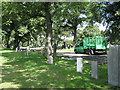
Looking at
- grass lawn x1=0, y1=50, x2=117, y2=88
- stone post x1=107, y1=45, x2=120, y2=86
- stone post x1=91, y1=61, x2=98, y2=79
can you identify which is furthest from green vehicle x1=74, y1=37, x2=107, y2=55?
stone post x1=107, y1=45, x2=120, y2=86

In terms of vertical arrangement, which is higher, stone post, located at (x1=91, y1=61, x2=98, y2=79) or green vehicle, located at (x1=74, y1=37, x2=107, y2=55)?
green vehicle, located at (x1=74, y1=37, x2=107, y2=55)

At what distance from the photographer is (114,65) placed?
529 centimetres

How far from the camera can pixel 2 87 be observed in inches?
209

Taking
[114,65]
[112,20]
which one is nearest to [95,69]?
[114,65]

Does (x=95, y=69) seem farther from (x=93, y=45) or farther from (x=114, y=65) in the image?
(x=93, y=45)

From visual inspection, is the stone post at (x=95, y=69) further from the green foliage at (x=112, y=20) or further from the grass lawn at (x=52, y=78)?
the green foliage at (x=112, y=20)

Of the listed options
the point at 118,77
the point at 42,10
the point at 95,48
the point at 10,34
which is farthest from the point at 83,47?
the point at 10,34

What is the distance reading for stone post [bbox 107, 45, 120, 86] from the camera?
5180mm

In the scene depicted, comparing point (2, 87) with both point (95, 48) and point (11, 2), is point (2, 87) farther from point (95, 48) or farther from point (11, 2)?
point (95, 48)

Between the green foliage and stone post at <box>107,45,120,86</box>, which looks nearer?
Answer: stone post at <box>107,45,120,86</box>

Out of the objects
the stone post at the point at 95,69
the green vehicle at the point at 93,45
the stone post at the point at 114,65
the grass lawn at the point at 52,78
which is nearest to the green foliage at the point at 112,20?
the grass lawn at the point at 52,78

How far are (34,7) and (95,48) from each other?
11.5 metres

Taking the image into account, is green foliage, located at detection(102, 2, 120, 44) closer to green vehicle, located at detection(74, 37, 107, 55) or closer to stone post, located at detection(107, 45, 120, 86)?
stone post, located at detection(107, 45, 120, 86)

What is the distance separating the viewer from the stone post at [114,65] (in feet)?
17.0
